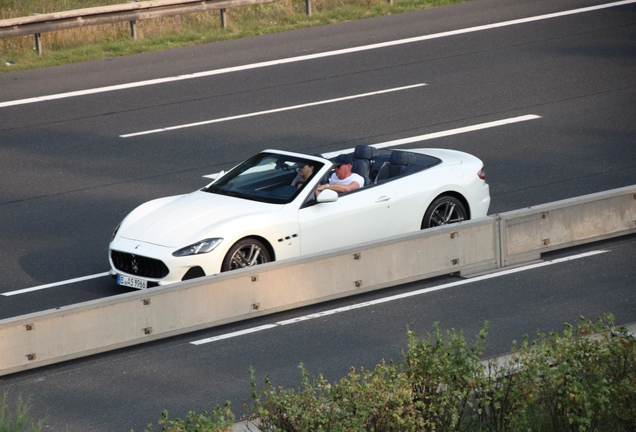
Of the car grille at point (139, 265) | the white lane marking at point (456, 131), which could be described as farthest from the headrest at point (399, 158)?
the white lane marking at point (456, 131)

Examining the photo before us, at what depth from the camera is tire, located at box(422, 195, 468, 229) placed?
1222 cm

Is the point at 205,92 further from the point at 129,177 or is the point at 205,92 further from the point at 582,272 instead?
the point at 582,272

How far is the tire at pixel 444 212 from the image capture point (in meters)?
12.2

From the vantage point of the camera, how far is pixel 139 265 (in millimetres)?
10875

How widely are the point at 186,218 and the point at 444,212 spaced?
10.3 feet

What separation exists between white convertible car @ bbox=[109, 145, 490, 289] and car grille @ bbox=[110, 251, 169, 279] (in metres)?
0.01

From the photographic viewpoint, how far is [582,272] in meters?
11.5

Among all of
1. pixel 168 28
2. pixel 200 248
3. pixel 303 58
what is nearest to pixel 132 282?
pixel 200 248

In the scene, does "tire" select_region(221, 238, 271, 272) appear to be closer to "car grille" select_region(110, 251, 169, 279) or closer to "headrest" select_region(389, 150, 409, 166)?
"car grille" select_region(110, 251, 169, 279)

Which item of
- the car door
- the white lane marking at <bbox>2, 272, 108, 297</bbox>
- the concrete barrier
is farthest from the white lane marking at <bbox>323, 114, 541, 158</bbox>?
the white lane marking at <bbox>2, 272, 108, 297</bbox>

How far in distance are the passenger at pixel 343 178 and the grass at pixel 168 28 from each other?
1073 cm

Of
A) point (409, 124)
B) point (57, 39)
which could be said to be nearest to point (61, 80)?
point (57, 39)

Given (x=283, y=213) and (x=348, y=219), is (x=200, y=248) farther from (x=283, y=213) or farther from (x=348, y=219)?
(x=348, y=219)

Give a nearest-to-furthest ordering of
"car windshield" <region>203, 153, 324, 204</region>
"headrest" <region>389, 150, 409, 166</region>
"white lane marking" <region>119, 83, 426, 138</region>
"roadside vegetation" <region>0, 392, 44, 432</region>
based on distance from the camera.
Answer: "roadside vegetation" <region>0, 392, 44, 432</region> < "car windshield" <region>203, 153, 324, 204</region> < "headrest" <region>389, 150, 409, 166</region> < "white lane marking" <region>119, 83, 426, 138</region>
